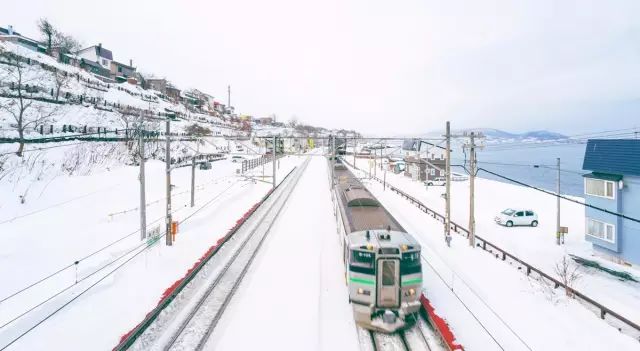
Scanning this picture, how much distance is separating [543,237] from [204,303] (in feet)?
90.3

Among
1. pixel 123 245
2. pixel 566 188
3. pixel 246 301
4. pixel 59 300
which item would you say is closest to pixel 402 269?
pixel 246 301

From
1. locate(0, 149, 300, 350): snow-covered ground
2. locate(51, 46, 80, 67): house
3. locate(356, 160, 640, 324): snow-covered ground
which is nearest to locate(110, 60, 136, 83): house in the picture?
locate(51, 46, 80, 67): house

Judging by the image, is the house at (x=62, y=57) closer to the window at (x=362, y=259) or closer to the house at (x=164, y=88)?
the house at (x=164, y=88)

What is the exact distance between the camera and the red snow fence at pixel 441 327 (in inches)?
353

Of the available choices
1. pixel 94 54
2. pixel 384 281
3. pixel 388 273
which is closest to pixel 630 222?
pixel 388 273

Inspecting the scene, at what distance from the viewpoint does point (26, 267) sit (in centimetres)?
1498

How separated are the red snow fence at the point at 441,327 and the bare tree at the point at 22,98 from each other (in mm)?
35271

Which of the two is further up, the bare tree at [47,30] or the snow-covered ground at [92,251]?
the bare tree at [47,30]

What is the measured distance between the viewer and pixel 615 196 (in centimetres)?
2034

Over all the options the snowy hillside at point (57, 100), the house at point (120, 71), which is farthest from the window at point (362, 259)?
the house at point (120, 71)

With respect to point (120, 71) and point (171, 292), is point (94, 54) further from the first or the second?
point (171, 292)

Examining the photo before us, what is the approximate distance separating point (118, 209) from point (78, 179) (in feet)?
24.4

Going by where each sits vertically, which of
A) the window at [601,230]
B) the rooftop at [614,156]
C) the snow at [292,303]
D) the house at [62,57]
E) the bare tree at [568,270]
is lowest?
the bare tree at [568,270]

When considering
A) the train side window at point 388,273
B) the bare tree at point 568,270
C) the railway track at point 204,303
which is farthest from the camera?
the bare tree at point 568,270
